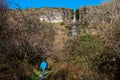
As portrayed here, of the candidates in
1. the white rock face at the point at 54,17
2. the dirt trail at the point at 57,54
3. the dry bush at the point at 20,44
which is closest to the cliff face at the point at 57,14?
the white rock face at the point at 54,17

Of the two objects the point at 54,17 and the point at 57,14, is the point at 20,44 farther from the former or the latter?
the point at 57,14

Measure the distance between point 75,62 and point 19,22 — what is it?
6004 mm

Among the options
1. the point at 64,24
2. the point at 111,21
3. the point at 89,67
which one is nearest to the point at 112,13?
the point at 111,21

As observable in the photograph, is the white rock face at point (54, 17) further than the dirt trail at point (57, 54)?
Yes

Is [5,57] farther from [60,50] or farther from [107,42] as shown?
[107,42]

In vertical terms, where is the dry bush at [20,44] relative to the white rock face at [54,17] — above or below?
below

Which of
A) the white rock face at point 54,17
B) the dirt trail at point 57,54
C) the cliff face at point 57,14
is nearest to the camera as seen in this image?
the dirt trail at point 57,54

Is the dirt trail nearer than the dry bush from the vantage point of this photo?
No

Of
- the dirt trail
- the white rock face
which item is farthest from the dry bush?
the white rock face

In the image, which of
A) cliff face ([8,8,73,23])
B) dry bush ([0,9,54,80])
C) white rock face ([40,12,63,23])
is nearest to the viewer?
dry bush ([0,9,54,80])

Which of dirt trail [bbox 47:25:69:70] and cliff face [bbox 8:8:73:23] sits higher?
cliff face [bbox 8:8:73:23]

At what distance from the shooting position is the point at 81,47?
20391mm

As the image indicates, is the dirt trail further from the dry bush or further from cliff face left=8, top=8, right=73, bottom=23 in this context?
cliff face left=8, top=8, right=73, bottom=23

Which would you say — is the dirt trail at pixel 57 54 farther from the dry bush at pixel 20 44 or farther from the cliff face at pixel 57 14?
the cliff face at pixel 57 14
